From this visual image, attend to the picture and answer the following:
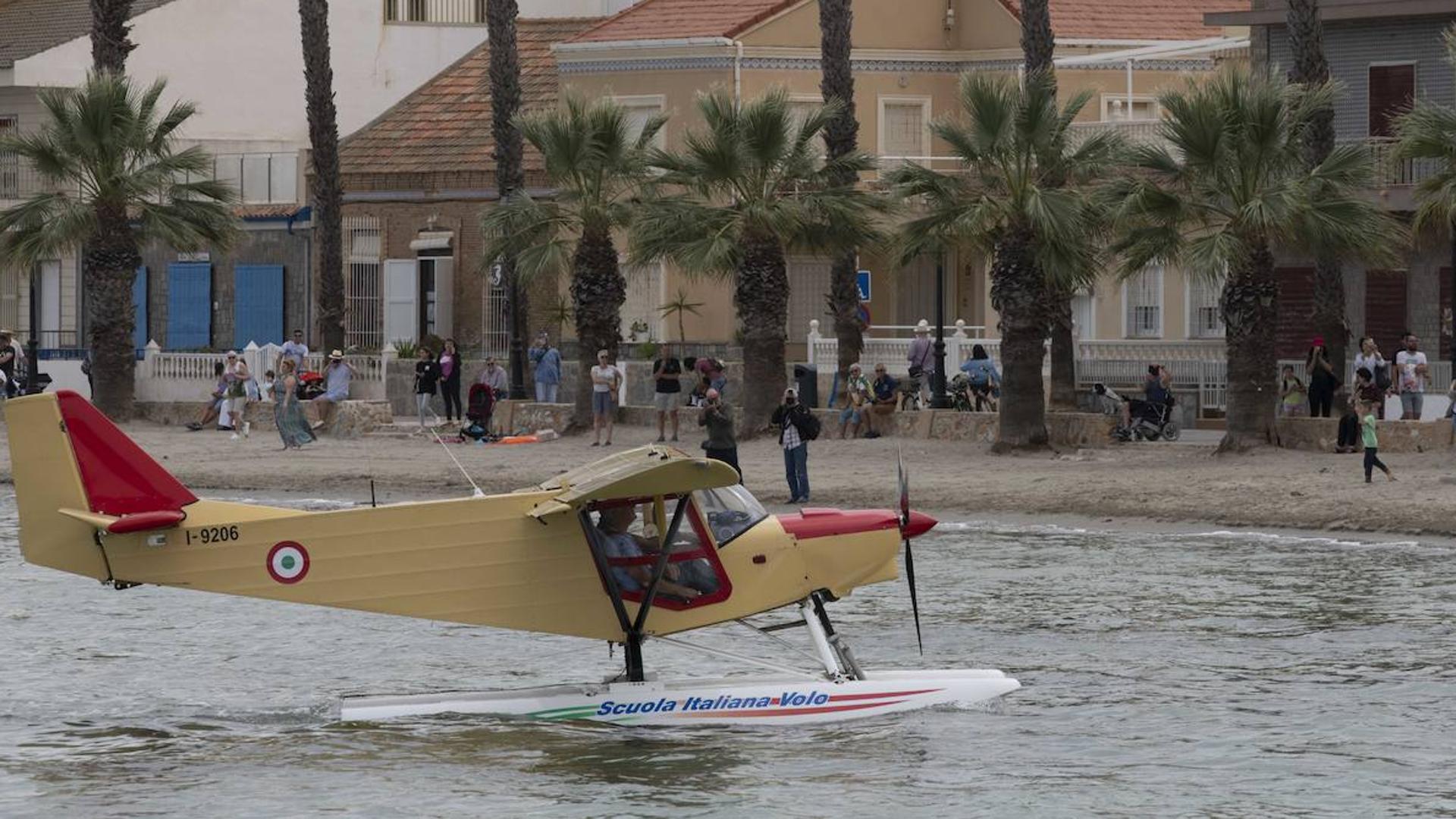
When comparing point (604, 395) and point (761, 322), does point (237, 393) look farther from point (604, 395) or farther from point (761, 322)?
point (761, 322)

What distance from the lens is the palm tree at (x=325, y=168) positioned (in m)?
47.2

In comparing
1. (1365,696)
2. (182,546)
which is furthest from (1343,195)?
(182,546)

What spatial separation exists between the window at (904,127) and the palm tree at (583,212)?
1017 cm

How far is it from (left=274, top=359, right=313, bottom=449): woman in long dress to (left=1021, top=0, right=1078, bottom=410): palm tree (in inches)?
482

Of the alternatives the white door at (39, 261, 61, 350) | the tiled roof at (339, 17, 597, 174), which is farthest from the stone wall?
the white door at (39, 261, 61, 350)

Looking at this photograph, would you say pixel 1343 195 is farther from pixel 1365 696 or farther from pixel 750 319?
pixel 1365 696

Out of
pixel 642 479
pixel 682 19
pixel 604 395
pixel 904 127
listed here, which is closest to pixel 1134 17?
pixel 904 127

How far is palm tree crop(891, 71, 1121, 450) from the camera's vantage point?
1346 inches

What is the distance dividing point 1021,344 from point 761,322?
489cm

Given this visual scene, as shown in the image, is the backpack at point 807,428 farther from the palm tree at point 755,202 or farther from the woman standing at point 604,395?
the woman standing at point 604,395

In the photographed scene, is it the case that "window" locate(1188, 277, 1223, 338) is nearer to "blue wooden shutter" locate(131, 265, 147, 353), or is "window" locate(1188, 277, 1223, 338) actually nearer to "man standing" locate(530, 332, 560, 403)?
"man standing" locate(530, 332, 560, 403)

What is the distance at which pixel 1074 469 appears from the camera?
111 ft

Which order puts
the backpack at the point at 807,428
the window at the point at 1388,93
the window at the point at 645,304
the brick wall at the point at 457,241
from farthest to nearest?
the brick wall at the point at 457,241, the window at the point at 645,304, the window at the point at 1388,93, the backpack at the point at 807,428

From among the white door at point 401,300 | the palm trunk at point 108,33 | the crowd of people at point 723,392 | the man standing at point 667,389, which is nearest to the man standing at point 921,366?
the crowd of people at point 723,392
